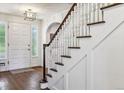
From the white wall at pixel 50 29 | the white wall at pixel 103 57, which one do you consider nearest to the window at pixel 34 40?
the white wall at pixel 50 29

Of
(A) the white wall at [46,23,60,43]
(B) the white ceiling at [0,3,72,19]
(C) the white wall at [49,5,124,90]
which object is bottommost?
(C) the white wall at [49,5,124,90]

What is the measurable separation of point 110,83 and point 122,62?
401mm

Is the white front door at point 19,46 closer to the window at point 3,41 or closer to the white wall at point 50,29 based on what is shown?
the window at point 3,41

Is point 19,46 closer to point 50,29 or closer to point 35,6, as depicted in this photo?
point 50,29

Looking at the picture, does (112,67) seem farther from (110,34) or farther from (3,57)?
(3,57)

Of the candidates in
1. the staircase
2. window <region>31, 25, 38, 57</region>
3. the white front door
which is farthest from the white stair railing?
window <region>31, 25, 38, 57</region>

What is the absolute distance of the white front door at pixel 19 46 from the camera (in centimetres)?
591

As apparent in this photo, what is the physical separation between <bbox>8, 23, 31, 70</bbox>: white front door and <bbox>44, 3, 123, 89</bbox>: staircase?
305 centimetres

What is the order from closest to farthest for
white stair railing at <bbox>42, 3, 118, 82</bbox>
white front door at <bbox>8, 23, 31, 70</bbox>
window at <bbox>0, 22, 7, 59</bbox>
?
white stair railing at <bbox>42, 3, 118, 82</bbox>
window at <bbox>0, 22, 7, 59</bbox>
white front door at <bbox>8, 23, 31, 70</bbox>

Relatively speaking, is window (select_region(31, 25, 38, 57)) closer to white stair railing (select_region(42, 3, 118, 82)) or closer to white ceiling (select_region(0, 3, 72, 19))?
white ceiling (select_region(0, 3, 72, 19))

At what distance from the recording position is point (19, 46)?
615cm

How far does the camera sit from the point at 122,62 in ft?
5.78

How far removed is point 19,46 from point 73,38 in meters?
4.08

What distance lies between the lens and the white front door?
5.91 metres
